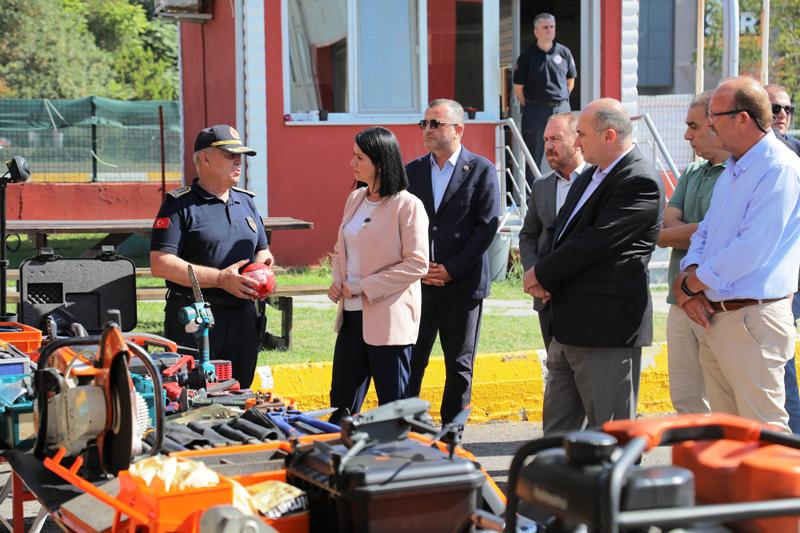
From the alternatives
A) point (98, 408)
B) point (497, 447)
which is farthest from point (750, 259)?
point (98, 408)

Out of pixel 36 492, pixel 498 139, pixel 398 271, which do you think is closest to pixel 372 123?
pixel 498 139

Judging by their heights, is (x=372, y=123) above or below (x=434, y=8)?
below

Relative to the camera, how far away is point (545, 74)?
13.5 meters

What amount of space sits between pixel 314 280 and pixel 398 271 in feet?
21.8

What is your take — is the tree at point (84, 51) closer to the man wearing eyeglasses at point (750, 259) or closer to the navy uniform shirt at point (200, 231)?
the navy uniform shirt at point (200, 231)

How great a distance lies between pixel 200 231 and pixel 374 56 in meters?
8.42

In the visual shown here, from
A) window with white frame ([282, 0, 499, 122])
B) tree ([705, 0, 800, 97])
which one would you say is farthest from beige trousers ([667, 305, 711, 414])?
tree ([705, 0, 800, 97])

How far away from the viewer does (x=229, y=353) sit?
5.91 m

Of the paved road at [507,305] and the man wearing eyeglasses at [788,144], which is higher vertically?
the man wearing eyeglasses at [788,144]

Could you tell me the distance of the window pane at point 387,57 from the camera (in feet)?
45.6

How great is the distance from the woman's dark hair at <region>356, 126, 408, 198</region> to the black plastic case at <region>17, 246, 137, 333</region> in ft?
4.52

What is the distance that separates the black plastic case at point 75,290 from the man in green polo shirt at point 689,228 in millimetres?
2839

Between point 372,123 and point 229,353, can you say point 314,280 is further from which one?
point 229,353

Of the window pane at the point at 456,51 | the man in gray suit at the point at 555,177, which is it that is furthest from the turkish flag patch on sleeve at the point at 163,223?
the window pane at the point at 456,51
